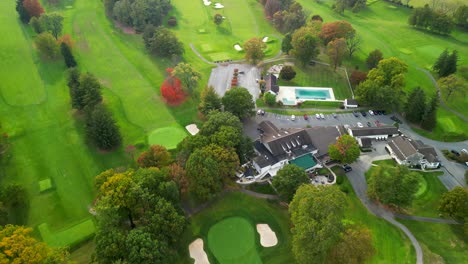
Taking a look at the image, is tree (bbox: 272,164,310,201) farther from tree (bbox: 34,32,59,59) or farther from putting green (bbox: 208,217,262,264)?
tree (bbox: 34,32,59,59)

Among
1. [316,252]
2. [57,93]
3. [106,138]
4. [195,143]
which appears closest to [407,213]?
[316,252]

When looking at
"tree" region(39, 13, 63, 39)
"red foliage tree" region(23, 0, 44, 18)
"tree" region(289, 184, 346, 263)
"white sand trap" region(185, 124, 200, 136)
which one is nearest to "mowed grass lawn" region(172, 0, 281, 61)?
"white sand trap" region(185, 124, 200, 136)

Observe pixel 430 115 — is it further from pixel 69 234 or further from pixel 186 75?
pixel 69 234

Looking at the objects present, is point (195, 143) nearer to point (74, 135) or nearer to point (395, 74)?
point (74, 135)

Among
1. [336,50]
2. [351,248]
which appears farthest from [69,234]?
[336,50]

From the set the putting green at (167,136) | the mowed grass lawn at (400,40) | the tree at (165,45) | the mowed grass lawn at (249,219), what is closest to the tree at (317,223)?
the mowed grass lawn at (249,219)

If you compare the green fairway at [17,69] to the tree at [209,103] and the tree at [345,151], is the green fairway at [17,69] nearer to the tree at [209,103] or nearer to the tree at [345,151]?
the tree at [209,103]
